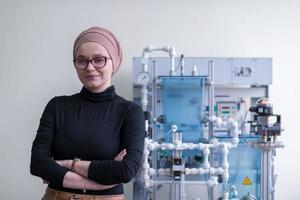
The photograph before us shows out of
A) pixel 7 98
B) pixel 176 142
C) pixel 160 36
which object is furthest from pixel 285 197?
pixel 7 98

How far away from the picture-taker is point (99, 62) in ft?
3.56

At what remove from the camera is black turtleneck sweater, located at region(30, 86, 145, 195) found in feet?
3.41

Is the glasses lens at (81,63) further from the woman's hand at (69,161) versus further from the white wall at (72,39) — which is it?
the white wall at (72,39)

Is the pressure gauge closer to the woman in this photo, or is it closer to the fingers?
the woman

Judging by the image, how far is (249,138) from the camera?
88.0 inches

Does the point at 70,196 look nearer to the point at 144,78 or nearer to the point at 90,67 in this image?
the point at 90,67

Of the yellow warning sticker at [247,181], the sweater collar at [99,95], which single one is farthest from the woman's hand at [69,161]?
the yellow warning sticker at [247,181]

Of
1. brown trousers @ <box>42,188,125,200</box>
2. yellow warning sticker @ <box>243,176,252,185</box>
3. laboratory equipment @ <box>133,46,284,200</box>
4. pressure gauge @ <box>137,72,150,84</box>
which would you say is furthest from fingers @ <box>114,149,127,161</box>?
yellow warning sticker @ <box>243,176,252,185</box>

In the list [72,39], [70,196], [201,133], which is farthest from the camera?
[72,39]

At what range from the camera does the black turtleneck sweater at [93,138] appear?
1.04m

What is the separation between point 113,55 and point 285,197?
2.54 m

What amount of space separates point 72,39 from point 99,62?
72.6 inches

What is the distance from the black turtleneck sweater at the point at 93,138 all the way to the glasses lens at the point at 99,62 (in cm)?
12

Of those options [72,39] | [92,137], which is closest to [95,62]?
[92,137]
